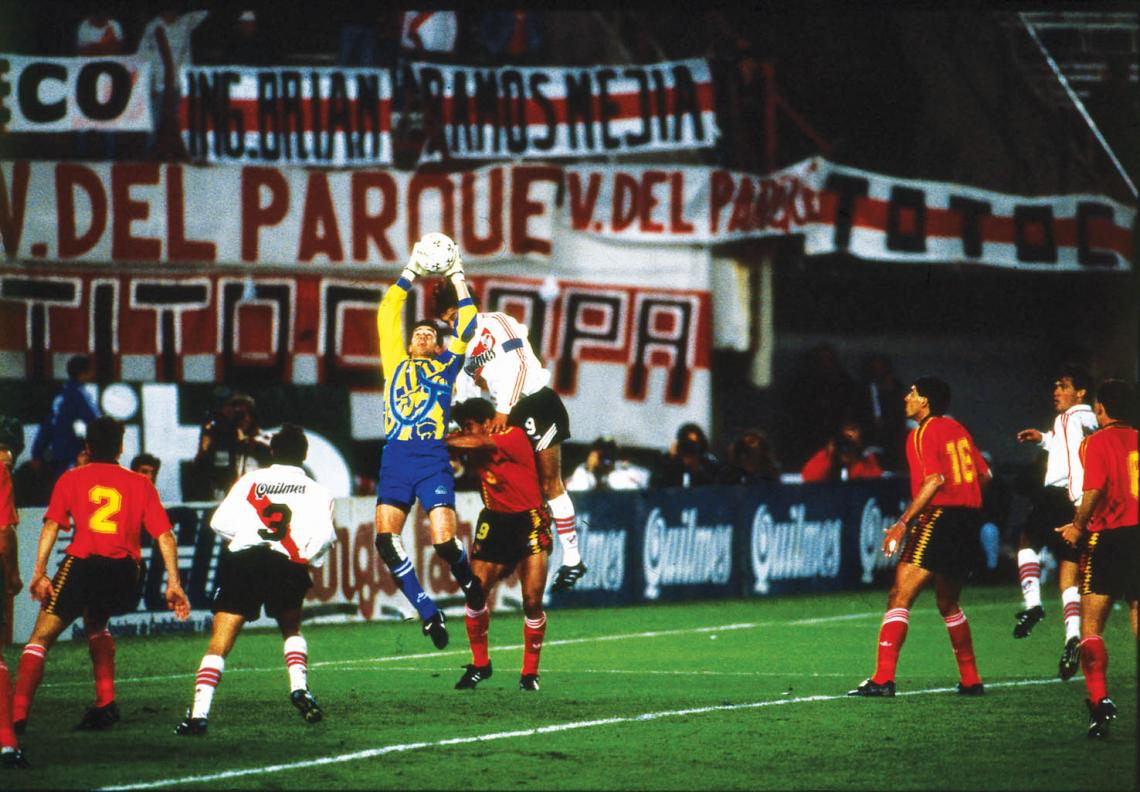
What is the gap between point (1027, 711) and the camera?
12.5m

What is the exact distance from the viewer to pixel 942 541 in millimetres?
12797

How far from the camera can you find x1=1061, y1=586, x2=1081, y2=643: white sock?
14656 millimetres

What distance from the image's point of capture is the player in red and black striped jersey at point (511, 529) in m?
13.5

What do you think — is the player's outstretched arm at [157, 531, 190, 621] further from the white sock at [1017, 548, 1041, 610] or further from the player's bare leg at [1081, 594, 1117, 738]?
the white sock at [1017, 548, 1041, 610]

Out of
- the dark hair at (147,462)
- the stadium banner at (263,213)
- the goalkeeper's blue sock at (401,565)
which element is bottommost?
the goalkeeper's blue sock at (401,565)

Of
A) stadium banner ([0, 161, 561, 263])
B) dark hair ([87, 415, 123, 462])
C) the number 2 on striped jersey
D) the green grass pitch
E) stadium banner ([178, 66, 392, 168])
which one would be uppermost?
stadium banner ([178, 66, 392, 168])

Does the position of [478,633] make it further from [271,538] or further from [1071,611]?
[1071,611]

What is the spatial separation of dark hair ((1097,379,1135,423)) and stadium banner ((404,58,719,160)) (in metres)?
13.6

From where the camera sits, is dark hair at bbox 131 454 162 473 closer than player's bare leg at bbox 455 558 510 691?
No

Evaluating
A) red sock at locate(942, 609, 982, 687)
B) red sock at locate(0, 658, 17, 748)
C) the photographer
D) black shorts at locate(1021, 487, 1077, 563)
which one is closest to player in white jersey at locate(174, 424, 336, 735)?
red sock at locate(0, 658, 17, 748)

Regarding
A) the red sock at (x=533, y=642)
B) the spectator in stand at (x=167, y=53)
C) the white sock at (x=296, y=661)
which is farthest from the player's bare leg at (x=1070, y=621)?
the spectator in stand at (x=167, y=53)

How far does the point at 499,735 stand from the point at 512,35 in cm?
1449

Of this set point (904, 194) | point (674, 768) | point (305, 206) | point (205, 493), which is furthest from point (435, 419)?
point (904, 194)

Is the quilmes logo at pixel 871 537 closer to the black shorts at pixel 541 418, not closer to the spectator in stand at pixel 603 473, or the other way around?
the spectator in stand at pixel 603 473
